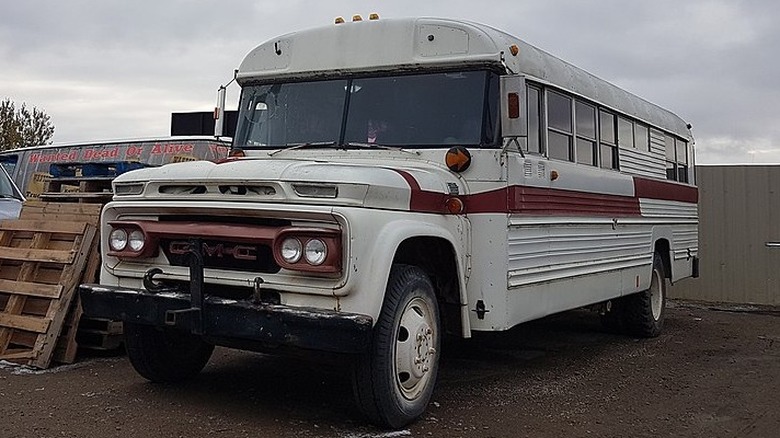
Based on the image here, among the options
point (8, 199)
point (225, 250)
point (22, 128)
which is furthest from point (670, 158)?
point (22, 128)

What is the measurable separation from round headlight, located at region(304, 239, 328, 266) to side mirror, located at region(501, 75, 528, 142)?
1.80 m

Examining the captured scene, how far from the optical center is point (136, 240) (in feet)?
16.6

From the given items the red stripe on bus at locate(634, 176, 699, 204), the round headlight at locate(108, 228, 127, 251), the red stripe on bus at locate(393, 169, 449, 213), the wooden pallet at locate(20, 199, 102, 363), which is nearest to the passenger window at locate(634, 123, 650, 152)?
the red stripe on bus at locate(634, 176, 699, 204)

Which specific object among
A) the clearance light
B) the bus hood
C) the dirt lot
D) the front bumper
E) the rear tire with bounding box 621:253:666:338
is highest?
the bus hood

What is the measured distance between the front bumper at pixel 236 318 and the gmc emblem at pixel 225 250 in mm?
250

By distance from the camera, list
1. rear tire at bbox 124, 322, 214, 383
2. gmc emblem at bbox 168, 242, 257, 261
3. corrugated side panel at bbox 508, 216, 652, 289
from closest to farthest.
Answer: gmc emblem at bbox 168, 242, 257, 261 < rear tire at bbox 124, 322, 214, 383 < corrugated side panel at bbox 508, 216, 652, 289

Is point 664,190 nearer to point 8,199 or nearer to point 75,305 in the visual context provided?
point 75,305

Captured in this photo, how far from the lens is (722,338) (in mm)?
9477

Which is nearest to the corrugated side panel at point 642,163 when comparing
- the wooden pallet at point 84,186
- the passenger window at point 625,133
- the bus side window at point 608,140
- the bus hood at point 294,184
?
the passenger window at point 625,133

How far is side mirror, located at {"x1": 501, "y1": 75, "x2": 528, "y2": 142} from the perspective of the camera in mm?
5512

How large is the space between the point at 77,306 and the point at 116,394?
1375mm

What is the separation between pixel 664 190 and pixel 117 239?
21.5ft

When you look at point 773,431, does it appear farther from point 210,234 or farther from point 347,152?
point 210,234

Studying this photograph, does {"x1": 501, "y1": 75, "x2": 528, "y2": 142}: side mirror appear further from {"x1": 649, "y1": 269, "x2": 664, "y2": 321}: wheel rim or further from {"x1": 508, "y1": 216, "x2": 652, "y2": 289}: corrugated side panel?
{"x1": 649, "y1": 269, "x2": 664, "y2": 321}: wheel rim
